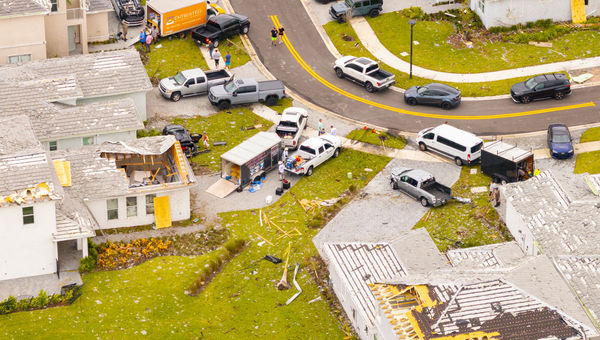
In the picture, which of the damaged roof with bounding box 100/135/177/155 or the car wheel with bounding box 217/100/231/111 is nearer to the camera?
the damaged roof with bounding box 100/135/177/155

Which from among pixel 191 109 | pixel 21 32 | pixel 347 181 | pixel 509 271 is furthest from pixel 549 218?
pixel 21 32

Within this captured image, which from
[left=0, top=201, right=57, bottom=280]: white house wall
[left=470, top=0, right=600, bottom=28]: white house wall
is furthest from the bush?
[left=0, top=201, right=57, bottom=280]: white house wall

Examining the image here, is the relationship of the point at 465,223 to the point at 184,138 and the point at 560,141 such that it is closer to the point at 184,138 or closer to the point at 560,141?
the point at 560,141

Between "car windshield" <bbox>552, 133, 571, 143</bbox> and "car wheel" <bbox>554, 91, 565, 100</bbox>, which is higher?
"car wheel" <bbox>554, 91, 565, 100</bbox>

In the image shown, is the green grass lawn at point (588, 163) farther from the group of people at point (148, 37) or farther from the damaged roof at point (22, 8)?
the damaged roof at point (22, 8)

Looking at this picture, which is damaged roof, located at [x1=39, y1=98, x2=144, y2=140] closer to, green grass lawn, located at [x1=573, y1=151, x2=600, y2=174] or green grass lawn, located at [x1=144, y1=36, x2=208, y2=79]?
green grass lawn, located at [x1=144, y1=36, x2=208, y2=79]

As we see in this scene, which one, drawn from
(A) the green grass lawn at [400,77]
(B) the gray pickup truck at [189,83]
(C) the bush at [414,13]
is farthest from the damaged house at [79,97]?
(C) the bush at [414,13]

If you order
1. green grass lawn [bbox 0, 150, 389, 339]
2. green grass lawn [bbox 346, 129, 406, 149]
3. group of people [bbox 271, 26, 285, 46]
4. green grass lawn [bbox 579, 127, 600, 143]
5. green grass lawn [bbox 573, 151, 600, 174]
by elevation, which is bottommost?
green grass lawn [bbox 0, 150, 389, 339]
